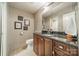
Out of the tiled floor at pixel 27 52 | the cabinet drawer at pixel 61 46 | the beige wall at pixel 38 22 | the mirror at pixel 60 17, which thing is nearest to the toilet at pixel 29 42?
the tiled floor at pixel 27 52

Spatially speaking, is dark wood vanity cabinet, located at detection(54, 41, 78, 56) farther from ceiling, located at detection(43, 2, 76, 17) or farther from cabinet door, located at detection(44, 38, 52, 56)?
ceiling, located at detection(43, 2, 76, 17)

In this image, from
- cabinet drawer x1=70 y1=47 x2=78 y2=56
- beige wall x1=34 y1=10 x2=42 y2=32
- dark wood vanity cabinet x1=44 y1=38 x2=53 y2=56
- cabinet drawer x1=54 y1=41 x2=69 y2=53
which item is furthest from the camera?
beige wall x1=34 y1=10 x2=42 y2=32

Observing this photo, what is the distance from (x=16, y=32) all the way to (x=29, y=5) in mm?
508

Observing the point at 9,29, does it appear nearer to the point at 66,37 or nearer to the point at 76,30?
the point at 66,37

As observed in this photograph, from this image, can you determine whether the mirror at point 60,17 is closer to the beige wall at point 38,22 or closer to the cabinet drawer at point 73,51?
the beige wall at point 38,22

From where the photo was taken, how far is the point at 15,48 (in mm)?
1587

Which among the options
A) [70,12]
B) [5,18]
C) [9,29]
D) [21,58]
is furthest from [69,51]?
[5,18]

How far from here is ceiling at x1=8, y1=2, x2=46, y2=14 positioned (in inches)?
60.4

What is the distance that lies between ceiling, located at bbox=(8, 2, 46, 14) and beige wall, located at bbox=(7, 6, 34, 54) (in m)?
0.07

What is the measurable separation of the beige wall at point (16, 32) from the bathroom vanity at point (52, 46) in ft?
0.49

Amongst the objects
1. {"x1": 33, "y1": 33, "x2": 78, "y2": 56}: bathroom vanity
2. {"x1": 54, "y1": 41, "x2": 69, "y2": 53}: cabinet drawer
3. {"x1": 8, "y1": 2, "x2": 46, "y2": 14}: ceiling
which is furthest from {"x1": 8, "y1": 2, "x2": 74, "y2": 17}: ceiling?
{"x1": 54, "y1": 41, "x2": 69, "y2": 53}: cabinet drawer

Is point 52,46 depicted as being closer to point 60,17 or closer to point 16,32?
point 60,17

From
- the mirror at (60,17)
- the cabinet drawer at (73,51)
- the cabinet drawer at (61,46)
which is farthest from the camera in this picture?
the mirror at (60,17)

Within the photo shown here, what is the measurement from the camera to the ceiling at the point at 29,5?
153 cm
